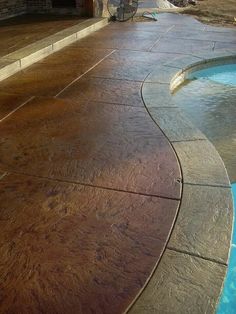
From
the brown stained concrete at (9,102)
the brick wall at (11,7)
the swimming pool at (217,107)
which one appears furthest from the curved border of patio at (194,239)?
the brick wall at (11,7)

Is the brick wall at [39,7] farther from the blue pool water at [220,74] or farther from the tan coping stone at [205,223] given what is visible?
the tan coping stone at [205,223]

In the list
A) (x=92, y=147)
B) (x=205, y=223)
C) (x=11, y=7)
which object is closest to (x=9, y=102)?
(x=92, y=147)

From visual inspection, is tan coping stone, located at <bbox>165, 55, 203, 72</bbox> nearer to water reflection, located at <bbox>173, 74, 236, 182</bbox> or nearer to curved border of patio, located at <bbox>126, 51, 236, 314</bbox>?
water reflection, located at <bbox>173, 74, 236, 182</bbox>

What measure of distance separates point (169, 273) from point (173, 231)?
0.32 metres

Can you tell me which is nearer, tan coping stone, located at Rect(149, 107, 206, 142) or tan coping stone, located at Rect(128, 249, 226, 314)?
tan coping stone, located at Rect(128, 249, 226, 314)

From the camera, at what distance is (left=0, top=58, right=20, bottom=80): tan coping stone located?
4.46m

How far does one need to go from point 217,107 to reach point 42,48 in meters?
2.90

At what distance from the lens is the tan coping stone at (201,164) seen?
8.19ft

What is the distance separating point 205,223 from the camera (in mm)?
2096

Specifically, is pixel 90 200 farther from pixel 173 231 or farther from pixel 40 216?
pixel 173 231

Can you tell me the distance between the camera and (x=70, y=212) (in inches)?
85.8

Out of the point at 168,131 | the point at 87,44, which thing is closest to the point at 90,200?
the point at 168,131

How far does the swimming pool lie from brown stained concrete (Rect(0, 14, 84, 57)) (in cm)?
279

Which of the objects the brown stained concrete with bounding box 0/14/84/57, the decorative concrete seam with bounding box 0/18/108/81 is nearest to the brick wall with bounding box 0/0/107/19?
the brown stained concrete with bounding box 0/14/84/57
